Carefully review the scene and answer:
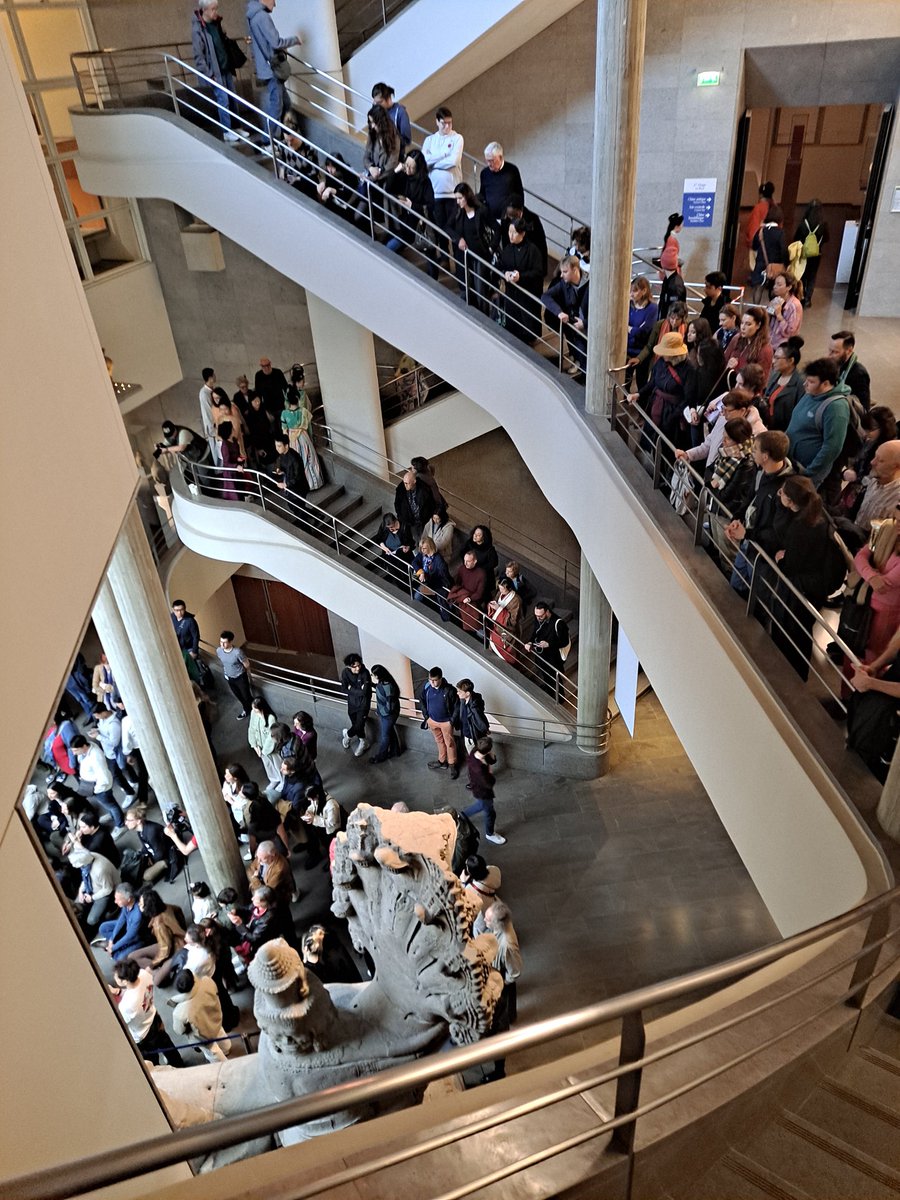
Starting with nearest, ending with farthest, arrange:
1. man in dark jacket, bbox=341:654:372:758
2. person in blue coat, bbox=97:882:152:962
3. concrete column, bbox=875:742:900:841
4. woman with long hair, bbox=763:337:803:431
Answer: concrete column, bbox=875:742:900:841, woman with long hair, bbox=763:337:803:431, person in blue coat, bbox=97:882:152:962, man in dark jacket, bbox=341:654:372:758

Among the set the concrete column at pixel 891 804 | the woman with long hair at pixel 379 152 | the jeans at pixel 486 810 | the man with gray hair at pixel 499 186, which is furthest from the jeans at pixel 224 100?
the concrete column at pixel 891 804

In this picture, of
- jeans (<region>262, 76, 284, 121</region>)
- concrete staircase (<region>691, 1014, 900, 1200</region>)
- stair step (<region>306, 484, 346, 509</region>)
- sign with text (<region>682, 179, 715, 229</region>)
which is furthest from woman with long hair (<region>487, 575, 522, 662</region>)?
concrete staircase (<region>691, 1014, 900, 1200</region>)

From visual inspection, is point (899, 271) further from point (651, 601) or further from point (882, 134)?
point (651, 601)

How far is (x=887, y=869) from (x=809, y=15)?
384 inches

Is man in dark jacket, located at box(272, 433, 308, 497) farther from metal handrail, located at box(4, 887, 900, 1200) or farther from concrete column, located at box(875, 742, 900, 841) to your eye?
metal handrail, located at box(4, 887, 900, 1200)

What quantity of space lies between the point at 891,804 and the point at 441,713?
217 inches

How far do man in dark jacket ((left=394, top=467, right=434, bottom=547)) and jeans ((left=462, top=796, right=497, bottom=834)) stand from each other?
9.47 feet

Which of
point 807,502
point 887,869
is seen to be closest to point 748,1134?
point 887,869

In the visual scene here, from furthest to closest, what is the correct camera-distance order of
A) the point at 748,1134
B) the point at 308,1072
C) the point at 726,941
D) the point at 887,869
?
the point at 726,941 → the point at 308,1072 → the point at 887,869 → the point at 748,1134

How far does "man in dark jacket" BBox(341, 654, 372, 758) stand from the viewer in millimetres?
8734

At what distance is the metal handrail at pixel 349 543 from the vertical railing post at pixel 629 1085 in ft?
23.2

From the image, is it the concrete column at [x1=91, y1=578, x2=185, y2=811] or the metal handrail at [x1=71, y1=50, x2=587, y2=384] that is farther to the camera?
the metal handrail at [x1=71, y1=50, x2=587, y2=384]

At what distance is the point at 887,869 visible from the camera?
2.99 meters

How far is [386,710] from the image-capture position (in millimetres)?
8922
